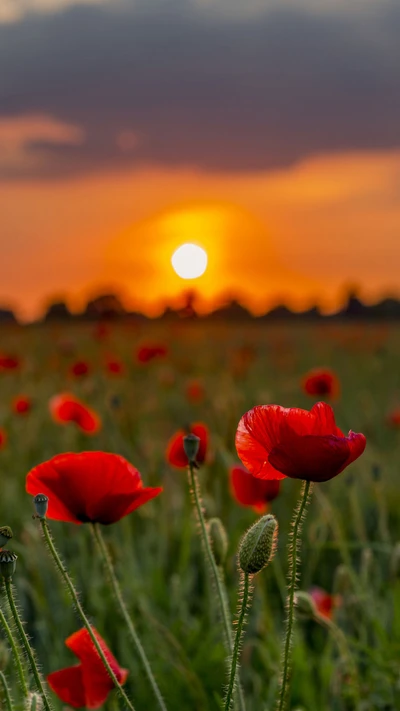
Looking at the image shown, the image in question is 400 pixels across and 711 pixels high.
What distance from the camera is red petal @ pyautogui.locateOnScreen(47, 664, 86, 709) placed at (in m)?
1.32

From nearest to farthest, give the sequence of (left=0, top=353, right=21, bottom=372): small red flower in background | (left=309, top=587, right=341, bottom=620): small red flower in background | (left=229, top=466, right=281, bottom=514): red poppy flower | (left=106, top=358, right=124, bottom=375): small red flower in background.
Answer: (left=229, top=466, right=281, bottom=514): red poppy flower, (left=309, top=587, right=341, bottom=620): small red flower in background, (left=106, top=358, right=124, bottom=375): small red flower in background, (left=0, top=353, right=21, bottom=372): small red flower in background

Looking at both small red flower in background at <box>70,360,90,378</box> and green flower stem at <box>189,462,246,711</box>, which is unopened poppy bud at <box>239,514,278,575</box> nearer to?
green flower stem at <box>189,462,246,711</box>

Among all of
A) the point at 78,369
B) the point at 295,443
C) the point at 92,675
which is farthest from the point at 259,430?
the point at 78,369

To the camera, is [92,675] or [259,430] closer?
[259,430]

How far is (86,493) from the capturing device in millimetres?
1160

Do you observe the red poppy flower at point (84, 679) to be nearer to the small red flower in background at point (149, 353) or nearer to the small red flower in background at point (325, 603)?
the small red flower in background at point (325, 603)

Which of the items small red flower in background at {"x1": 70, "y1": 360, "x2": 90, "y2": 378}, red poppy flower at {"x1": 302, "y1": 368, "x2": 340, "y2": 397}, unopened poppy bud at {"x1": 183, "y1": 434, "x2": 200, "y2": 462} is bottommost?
unopened poppy bud at {"x1": 183, "y1": 434, "x2": 200, "y2": 462}

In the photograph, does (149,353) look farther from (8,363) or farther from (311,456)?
(311,456)

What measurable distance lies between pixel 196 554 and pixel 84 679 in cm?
210

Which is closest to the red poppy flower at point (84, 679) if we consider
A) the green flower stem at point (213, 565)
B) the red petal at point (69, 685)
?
the red petal at point (69, 685)

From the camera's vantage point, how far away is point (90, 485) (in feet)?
3.78

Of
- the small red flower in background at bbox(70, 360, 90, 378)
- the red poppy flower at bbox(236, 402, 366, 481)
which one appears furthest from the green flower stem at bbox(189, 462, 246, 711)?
the small red flower in background at bbox(70, 360, 90, 378)

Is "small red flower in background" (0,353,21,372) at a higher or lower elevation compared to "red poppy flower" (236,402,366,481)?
higher

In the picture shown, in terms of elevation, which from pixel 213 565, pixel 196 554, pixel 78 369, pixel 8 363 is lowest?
pixel 196 554
